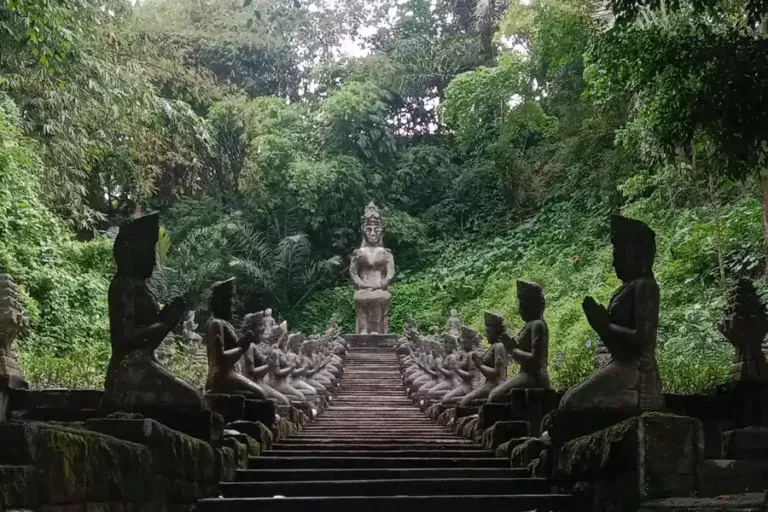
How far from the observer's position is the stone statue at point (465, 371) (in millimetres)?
11188

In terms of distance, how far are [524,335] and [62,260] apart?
11261 millimetres

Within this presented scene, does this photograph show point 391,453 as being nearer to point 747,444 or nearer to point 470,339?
point 747,444

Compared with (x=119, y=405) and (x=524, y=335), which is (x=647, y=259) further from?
(x=119, y=405)

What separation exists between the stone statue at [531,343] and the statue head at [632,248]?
184 centimetres

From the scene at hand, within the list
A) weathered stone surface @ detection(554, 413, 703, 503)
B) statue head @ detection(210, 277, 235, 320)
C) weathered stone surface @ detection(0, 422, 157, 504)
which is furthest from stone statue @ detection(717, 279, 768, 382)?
weathered stone surface @ detection(0, 422, 157, 504)

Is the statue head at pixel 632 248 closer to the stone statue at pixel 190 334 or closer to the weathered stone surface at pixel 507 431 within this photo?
the weathered stone surface at pixel 507 431

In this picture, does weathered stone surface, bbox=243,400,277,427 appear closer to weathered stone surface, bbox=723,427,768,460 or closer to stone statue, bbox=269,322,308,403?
stone statue, bbox=269,322,308,403

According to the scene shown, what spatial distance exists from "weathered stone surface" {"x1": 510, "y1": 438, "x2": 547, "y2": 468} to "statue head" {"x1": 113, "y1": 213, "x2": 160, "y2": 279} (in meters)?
3.13

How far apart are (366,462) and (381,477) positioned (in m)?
0.50

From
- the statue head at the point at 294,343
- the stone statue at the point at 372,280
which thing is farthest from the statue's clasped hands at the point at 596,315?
the stone statue at the point at 372,280

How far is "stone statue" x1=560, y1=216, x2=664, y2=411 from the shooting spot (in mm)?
6035

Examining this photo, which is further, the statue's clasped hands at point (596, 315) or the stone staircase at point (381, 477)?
the statue's clasped hands at point (596, 315)

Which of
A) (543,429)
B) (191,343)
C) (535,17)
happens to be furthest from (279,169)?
(543,429)

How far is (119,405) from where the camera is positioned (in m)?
5.91
